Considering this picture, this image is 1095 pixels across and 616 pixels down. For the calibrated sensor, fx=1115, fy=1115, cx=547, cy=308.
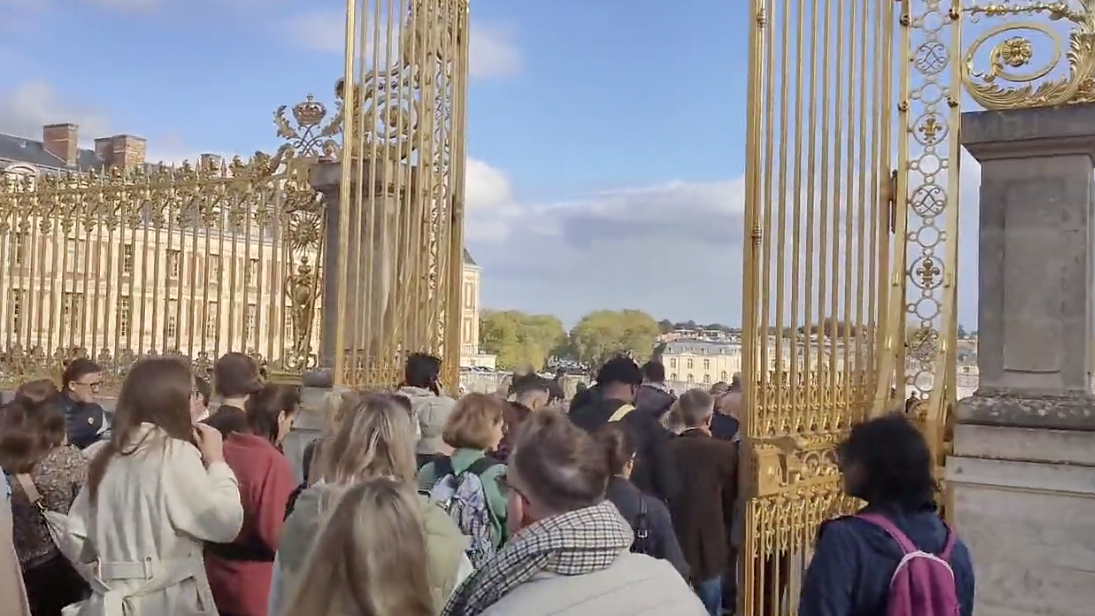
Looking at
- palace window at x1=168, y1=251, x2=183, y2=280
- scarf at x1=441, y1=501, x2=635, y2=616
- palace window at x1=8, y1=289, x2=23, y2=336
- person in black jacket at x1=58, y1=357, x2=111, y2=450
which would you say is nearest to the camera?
scarf at x1=441, y1=501, x2=635, y2=616

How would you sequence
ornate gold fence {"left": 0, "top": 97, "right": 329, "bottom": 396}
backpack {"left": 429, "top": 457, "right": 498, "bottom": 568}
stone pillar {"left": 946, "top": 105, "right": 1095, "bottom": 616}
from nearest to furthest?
backpack {"left": 429, "top": 457, "right": 498, "bottom": 568} → stone pillar {"left": 946, "top": 105, "right": 1095, "bottom": 616} → ornate gold fence {"left": 0, "top": 97, "right": 329, "bottom": 396}

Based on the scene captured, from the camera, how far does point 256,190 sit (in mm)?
8734

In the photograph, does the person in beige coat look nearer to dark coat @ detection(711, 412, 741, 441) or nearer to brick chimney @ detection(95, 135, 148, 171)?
dark coat @ detection(711, 412, 741, 441)

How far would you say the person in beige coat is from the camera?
339 centimetres

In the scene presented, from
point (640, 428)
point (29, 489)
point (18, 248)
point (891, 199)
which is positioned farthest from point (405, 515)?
point (18, 248)

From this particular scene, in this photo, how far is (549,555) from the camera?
2.04 metres

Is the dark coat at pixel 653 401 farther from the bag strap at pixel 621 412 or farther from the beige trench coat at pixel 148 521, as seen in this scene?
the beige trench coat at pixel 148 521

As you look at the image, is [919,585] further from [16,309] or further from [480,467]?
[16,309]

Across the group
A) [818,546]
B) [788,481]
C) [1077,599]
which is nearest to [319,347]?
[788,481]

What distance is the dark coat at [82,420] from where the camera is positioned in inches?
236

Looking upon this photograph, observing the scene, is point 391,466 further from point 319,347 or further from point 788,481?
point 319,347

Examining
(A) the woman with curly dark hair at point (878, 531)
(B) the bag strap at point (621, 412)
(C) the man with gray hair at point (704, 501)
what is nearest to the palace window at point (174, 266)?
(B) the bag strap at point (621, 412)

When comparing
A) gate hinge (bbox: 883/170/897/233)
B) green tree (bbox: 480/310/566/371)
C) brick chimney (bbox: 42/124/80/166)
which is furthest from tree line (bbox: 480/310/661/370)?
gate hinge (bbox: 883/170/897/233)

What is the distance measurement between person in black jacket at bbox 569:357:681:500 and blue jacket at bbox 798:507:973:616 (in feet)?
7.29
